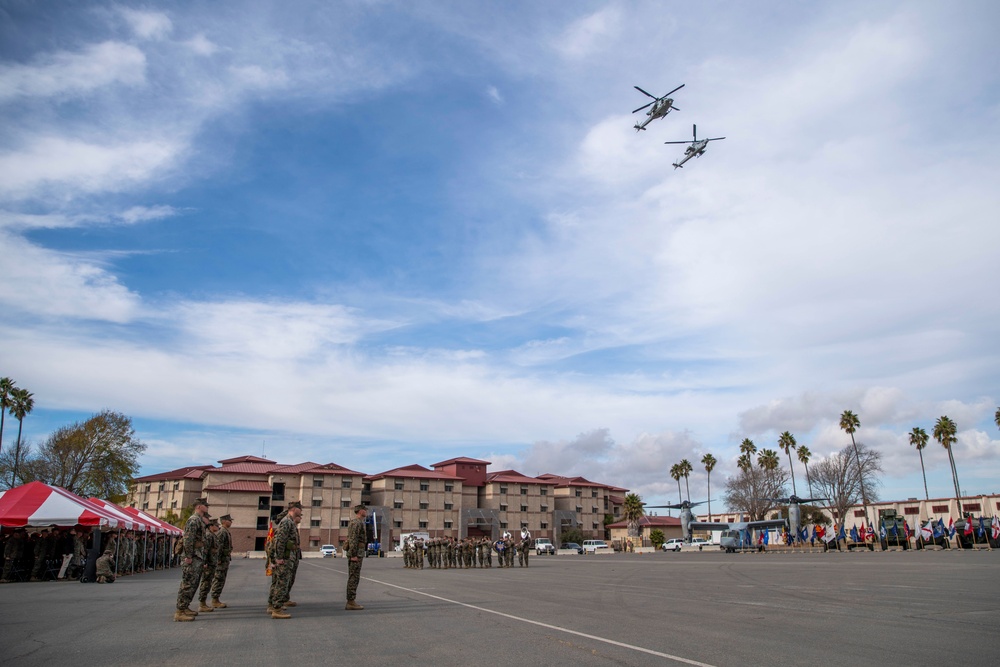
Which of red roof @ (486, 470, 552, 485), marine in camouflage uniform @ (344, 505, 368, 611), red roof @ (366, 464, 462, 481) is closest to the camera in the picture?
marine in camouflage uniform @ (344, 505, 368, 611)

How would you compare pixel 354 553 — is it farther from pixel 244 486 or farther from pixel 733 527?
pixel 244 486

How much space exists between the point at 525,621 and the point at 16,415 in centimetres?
7413

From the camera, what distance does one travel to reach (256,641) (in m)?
9.05

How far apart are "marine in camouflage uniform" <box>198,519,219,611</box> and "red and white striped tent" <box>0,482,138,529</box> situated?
470 inches

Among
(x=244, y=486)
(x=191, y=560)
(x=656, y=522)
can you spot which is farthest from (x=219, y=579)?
(x=656, y=522)

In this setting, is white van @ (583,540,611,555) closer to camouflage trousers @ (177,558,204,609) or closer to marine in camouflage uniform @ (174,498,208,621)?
marine in camouflage uniform @ (174,498,208,621)

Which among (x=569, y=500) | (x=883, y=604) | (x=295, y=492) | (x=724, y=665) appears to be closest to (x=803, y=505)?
(x=569, y=500)

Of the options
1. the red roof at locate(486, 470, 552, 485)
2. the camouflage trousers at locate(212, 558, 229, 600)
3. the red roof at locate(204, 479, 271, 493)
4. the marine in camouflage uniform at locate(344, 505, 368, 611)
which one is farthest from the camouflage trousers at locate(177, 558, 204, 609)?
the red roof at locate(486, 470, 552, 485)

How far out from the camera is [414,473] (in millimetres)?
93312

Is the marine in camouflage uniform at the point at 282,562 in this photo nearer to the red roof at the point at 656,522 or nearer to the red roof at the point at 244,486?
the red roof at the point at 244,486

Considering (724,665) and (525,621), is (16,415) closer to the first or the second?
(525,621)

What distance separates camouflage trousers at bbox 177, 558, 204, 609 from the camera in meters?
11.4

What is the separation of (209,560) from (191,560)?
0.90 m

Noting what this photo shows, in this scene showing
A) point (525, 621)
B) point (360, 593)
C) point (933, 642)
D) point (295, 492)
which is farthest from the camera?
point (295, 492)
